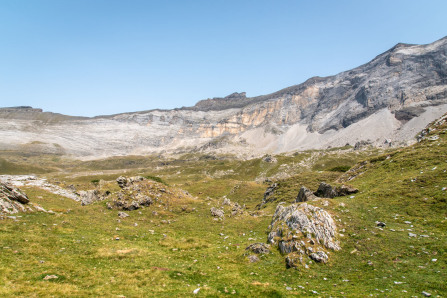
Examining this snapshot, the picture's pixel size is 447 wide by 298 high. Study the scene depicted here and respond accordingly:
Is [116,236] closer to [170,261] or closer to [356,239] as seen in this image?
[170,261]

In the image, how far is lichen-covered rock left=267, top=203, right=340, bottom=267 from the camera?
74.6 feet

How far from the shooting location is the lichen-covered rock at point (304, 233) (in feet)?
74.6

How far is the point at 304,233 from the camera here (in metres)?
23.9

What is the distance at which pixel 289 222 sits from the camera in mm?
26141

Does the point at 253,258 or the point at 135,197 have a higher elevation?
the point at 135,197

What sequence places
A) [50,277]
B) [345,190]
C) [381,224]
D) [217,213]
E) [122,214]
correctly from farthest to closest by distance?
[217,213], [345,190], [122,214], [381,224], [50,277]

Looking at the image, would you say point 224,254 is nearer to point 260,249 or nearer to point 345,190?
point 260,249

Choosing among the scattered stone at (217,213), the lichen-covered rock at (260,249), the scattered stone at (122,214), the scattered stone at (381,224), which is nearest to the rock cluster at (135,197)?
the scattered stone at (122,214)

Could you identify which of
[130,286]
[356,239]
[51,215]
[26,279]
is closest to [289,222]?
[356,239]

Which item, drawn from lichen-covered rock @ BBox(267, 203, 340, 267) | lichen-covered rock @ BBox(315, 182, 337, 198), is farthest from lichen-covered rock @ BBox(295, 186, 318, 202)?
lichen-covered rock @ BBox(267, 203, 340, 267)

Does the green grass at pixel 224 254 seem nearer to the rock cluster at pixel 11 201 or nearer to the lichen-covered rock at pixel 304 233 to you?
the lichen-covered rock at pixel 304 233

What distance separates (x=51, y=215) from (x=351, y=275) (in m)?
35.2

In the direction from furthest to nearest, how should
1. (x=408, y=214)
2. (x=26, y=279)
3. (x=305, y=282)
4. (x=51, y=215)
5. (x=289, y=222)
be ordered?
(x=51, y=215) < (x=408, y=214) < (x=289, y=222) < (x=305, y=282) < (x=26, y=279)

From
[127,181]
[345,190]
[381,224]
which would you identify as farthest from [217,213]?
[381,224]
